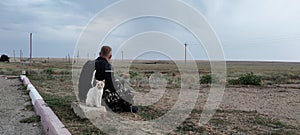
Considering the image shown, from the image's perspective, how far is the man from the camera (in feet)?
19.3

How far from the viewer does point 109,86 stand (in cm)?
603

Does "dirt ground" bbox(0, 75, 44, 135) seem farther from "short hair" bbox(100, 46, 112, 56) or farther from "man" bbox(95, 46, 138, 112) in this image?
"short hair" bbox(100, 46, 112, 56)

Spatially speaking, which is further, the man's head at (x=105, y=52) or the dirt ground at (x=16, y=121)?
the man's head at (x=105, y=52)

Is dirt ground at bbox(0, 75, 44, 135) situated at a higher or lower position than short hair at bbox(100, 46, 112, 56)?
lower

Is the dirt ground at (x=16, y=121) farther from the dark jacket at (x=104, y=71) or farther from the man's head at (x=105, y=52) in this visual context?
the man's head at (x=105, y=52)

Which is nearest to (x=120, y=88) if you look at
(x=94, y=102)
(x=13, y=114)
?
(x=94, y=102)

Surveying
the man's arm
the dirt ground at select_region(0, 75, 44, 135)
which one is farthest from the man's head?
the dirt ground at select_region(0, 75, 44, 135)

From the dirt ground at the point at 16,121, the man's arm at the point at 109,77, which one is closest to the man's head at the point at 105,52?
the man's arm at the point at 109,77

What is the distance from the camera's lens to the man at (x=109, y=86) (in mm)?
5875

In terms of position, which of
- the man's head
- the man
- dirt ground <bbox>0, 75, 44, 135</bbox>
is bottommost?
dirt ground <bbox>0, 75, 44, 135</bbox>

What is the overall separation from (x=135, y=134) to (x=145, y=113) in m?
2.09

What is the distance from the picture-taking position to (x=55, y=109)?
6566 mm

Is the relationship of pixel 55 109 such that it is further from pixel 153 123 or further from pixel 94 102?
pixel 153 123

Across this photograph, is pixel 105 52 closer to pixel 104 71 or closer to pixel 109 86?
pixel 104 71
